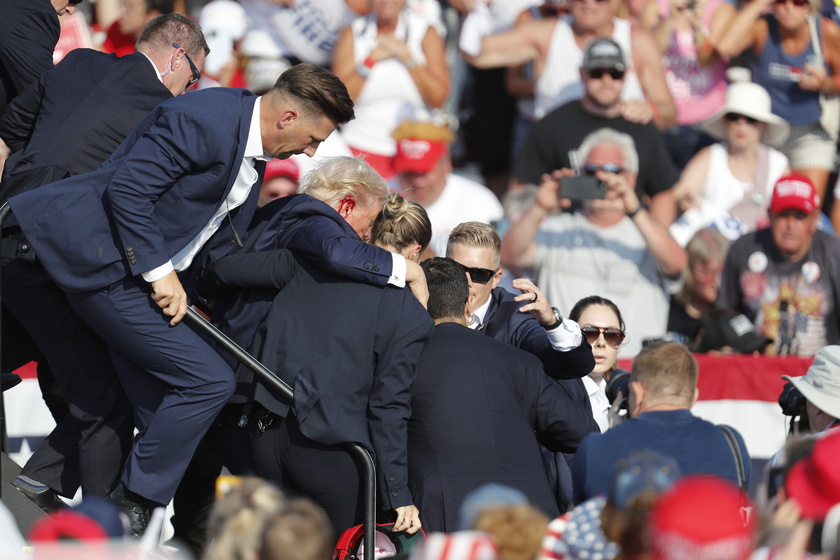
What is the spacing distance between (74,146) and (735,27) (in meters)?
5.83

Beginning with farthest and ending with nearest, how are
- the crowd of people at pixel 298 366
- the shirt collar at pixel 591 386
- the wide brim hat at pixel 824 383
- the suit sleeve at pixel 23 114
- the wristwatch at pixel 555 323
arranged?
the shirt collar at pixel 591 386
the suit sleeve at pixel 23 114
the wide brim hat at pixel 824 383
the wristwatch at pixel 555 323
the crowd of people at pixel 298 366

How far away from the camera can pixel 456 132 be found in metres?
9.84

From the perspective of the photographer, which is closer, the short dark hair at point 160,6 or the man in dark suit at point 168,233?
the man in dark suit at point 168,233

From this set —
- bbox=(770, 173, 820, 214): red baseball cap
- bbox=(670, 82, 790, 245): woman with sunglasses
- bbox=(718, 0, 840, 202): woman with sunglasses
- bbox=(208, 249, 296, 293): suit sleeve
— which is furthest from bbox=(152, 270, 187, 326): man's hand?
bbox=(718, 0, 840, 202): woman with sunglasses

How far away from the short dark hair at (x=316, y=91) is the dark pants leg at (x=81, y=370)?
4.02 feet

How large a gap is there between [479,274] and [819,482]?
2373 millimetres

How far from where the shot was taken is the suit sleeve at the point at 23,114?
205 inches

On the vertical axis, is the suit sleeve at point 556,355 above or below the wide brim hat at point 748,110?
below

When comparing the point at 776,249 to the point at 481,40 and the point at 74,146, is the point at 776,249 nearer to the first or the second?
the point at 481,40

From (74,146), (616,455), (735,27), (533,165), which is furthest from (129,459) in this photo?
(735,27)

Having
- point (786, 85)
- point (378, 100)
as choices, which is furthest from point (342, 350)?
point (786, 85)

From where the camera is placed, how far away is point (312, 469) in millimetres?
4574

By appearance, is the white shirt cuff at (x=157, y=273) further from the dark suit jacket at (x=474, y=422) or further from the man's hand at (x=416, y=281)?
the dark suit jacket at (x=474, y=422)

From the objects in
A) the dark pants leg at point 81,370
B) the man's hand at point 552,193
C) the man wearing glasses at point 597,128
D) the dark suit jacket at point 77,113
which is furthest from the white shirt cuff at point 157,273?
the man wearing glasses at point 597,128
